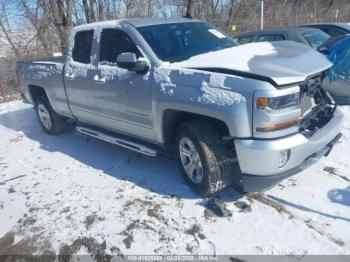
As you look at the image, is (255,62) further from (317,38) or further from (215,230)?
(317,38)

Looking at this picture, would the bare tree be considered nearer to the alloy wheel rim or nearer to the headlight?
the alloy wheel rim

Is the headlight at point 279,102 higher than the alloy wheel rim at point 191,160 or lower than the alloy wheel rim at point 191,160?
higher

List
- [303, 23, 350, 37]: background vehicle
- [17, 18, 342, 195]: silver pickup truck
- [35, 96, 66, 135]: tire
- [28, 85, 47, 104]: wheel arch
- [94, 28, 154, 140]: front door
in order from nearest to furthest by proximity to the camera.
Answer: [17, 18, 342, 195]: silver pickup truck → [94, 28, 154, 140]: front door → [35, 96, 66, 135]: tire → [28, 85, 47, 104]: wheel arch → [303, 23, 350, 37]: background vehicle

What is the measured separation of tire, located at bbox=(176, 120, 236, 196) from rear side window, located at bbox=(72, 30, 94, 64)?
83.9 inches

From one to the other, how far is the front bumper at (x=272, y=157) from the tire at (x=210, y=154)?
312mm

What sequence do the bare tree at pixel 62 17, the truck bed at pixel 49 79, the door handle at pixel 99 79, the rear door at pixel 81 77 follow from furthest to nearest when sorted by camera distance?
the bare tree at pixel 62 17, the truck bed at pixel 49 79, the rear door at pixel 81 77, the door handle at pixel 99 79

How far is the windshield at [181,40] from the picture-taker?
12.8 feet

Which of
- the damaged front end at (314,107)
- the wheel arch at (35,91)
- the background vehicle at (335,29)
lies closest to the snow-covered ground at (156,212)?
the damaged front end at (314,107)

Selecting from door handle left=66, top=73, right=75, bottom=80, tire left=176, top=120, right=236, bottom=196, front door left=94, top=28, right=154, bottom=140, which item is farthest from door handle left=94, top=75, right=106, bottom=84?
tire left=176, top=120, right=236, bottom=196

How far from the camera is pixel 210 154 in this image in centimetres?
336

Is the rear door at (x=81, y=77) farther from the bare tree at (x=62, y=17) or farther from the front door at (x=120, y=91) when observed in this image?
the bare tree at (x=62, y=17)

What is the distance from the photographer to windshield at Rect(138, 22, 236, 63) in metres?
3.91

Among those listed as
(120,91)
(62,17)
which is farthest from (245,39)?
(62,17)

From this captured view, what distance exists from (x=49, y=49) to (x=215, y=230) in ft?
44.5
